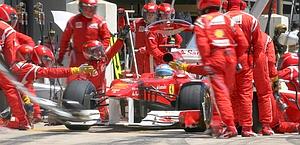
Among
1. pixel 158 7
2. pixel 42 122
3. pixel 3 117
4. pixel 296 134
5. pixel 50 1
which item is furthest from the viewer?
pixel 50 1

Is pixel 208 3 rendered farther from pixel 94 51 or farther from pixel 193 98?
pixel 94 51

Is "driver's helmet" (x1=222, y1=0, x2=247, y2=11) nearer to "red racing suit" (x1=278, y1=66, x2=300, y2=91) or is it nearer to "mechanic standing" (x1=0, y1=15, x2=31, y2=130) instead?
"red racing suit" (x1=278, y1=66, x2=300, y2=91)

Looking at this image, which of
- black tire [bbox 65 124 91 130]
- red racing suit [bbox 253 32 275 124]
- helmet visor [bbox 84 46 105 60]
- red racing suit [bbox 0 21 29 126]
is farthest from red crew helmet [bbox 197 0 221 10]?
red racing suit [bbox 0 21 29 126]

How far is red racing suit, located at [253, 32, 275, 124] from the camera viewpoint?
10.0 m

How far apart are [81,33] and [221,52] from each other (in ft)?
12.6

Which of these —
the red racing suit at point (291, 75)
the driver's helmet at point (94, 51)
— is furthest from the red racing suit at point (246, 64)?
the driver's helmet at point (94, 51)

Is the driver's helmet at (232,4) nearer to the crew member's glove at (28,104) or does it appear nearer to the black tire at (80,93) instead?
the black tire at (80,93)

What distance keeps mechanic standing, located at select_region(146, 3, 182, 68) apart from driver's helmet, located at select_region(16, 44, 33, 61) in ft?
7.32

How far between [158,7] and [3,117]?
3.62 meters

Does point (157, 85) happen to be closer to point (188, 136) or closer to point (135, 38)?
point (188, 136)

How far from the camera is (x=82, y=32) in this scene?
1297 centimetres

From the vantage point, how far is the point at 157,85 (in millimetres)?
11359

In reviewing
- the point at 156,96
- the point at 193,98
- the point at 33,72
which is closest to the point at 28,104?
the point at 33,72

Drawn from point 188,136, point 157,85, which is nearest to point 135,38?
point 157,85
